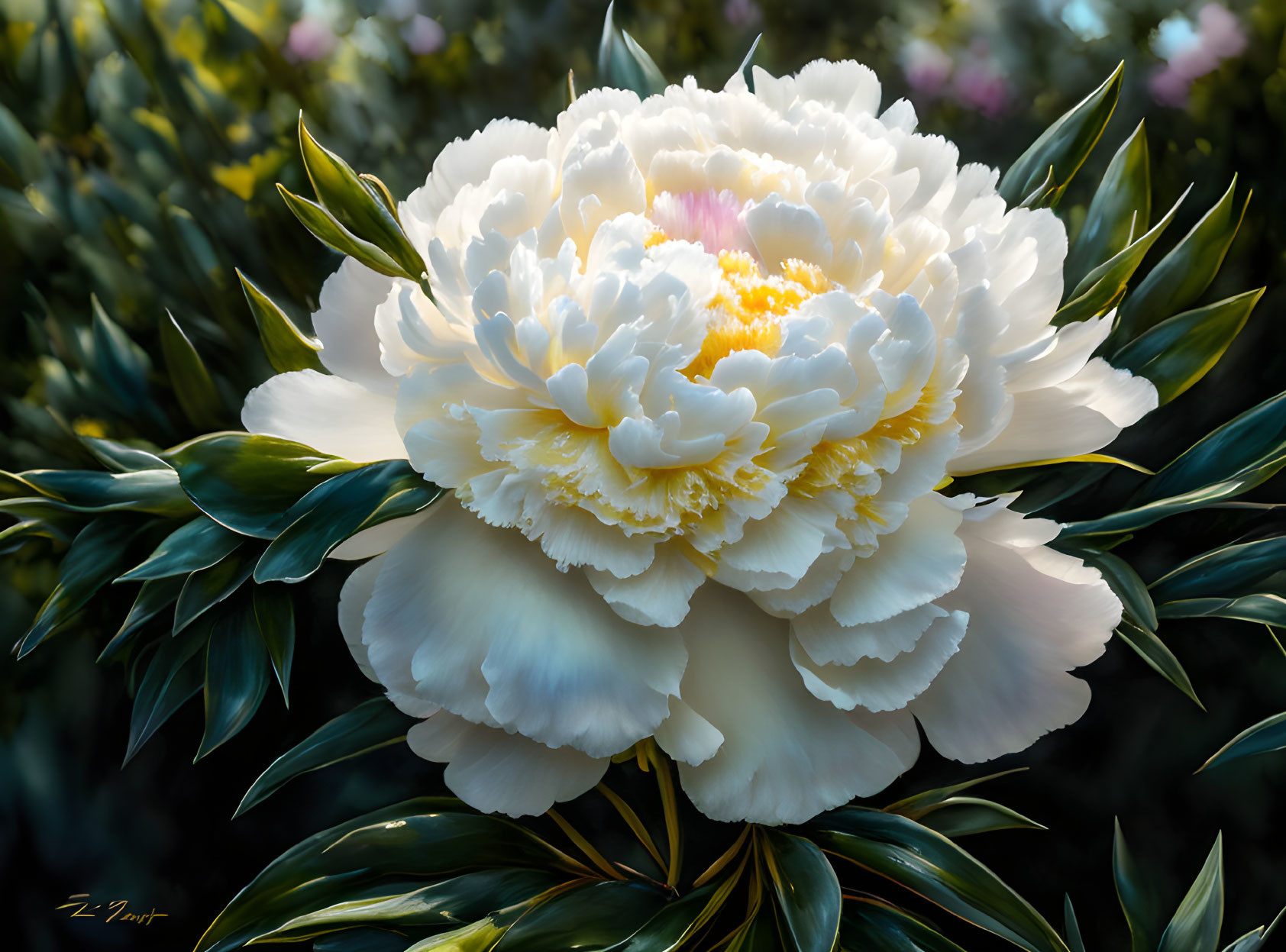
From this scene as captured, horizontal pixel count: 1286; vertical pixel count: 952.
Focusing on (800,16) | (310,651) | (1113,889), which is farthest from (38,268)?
(1113,889)

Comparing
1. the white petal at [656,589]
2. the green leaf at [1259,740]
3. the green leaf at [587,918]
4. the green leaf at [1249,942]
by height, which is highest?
the white petal at [656,589]

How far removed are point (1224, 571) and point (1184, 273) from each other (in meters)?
0.12

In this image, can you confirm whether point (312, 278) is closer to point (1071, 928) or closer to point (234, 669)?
point (234, 669)

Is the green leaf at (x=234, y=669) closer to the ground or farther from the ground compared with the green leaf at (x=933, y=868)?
closer to the ground

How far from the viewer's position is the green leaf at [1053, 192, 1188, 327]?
0.35 metres

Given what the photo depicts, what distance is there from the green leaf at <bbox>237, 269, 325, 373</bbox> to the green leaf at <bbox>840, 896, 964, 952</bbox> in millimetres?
284

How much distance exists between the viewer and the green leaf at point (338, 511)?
0.27 m

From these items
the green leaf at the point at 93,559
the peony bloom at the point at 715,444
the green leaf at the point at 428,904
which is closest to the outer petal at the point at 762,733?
the peony bloom at the point at 715,444

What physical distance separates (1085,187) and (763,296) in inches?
7.8

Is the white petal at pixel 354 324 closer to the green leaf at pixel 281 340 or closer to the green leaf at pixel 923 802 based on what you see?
the green leaf at pixel 281 340

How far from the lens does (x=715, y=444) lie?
232mm

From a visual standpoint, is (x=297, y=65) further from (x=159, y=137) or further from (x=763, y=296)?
(x=763, y=296)

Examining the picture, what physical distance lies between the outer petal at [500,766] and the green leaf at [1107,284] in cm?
25
